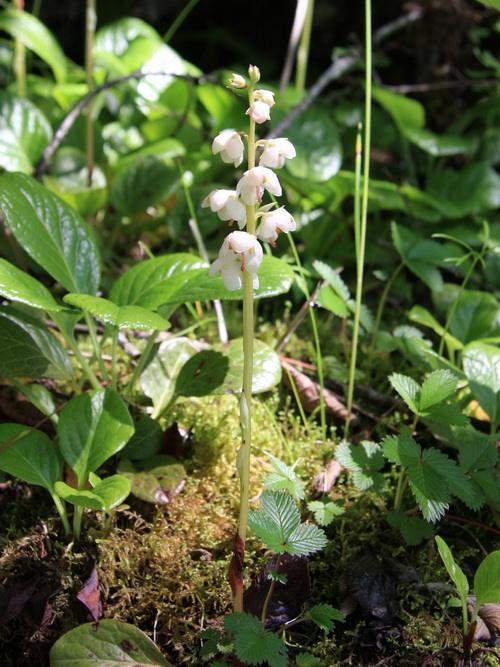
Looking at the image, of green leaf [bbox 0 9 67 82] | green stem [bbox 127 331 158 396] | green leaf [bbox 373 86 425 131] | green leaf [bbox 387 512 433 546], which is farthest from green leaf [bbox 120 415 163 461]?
green leaf [bbox 0 9 67 82]

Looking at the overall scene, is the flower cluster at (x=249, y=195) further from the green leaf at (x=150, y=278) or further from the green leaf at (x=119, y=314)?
the green leaf at (x=150, y=278)

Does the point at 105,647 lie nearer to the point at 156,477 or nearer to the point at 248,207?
the point at 156,477

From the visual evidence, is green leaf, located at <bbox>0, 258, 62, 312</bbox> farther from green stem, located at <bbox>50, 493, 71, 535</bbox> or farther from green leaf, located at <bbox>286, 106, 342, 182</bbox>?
green leaf, located at <bbox>286, 106, 342, 182</bbox>

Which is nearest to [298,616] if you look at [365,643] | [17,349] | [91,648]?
[365,643]

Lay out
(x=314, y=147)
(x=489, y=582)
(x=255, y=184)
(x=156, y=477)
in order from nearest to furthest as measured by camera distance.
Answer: (x=255, y=184) → (x=489, y=582) → (x=156, y=477) → (x=314, y=147)

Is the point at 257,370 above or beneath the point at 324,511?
above

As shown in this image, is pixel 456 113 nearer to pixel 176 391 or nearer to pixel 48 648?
pixel 176 391

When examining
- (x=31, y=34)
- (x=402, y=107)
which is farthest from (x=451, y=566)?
(x=31, y=34)
